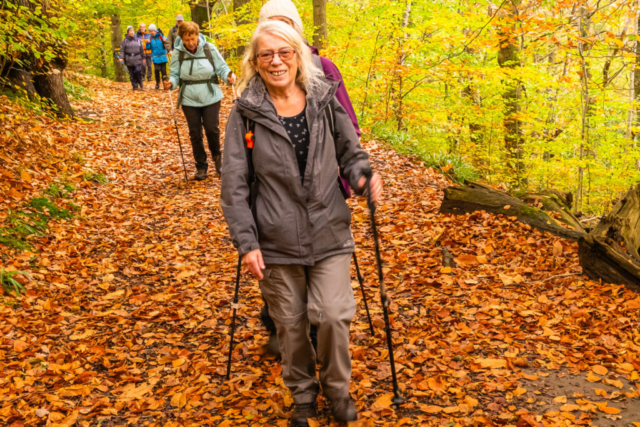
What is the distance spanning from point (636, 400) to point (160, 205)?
23.2 feet

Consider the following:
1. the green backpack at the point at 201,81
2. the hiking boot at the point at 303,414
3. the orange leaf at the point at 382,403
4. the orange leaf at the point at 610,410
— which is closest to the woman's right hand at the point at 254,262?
the hiking boot at the point at 303,414

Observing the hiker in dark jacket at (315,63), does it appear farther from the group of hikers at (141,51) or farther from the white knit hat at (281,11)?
the group of hikers at (141,51)

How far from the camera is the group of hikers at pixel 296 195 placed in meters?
2.87

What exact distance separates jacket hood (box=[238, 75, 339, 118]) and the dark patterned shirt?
0.31 feet

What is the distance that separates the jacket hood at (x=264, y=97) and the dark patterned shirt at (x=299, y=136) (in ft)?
0.31

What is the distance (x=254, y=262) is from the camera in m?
2.78

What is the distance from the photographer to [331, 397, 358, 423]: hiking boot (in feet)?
10.2

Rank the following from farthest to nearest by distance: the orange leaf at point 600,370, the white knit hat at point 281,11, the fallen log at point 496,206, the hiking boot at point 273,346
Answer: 1. the fallen log at point 496,206
2. the hiking boot at point 273,346
3. the white knit hat at point 281,11
4. the orange leaf at point 600,370

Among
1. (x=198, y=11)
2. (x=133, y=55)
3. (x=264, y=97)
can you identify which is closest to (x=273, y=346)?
(x=264, y=97)

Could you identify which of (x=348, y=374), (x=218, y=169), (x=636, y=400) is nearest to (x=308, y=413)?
(x=348, y=374)

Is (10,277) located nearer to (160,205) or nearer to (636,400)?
(160,205)

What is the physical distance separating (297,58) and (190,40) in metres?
5.66

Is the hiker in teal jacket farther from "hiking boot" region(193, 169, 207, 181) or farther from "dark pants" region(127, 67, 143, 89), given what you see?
"dark pants" region(127, 67, 143, 89)

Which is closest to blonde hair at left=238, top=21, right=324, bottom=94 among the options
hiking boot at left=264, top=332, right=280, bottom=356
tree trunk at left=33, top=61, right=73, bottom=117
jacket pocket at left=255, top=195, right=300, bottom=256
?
jacket pocket at left=255, top=195, right=300, bottom=256
